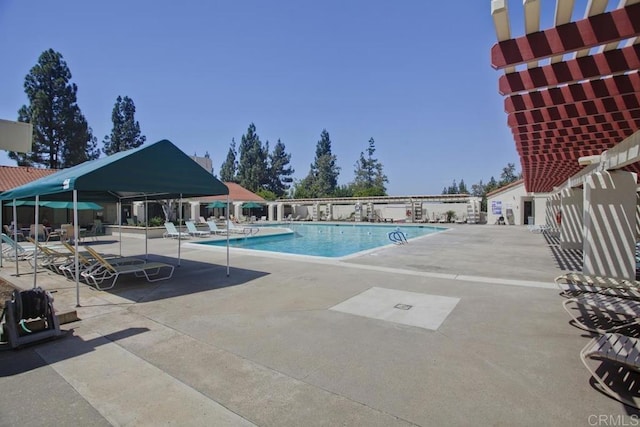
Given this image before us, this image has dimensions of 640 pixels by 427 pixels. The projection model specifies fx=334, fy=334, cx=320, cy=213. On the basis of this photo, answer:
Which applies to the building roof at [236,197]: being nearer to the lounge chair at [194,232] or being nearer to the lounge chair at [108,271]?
the lounge chair at [194,232]

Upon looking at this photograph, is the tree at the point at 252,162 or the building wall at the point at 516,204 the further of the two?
the tree at the point at 252,162

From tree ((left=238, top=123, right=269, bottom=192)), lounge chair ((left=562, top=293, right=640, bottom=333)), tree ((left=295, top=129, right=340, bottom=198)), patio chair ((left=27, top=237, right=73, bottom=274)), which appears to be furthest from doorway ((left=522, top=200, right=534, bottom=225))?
tree ((left=238, top=123, right=269, bottom=192))

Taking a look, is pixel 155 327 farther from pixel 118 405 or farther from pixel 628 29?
pixel 628 29

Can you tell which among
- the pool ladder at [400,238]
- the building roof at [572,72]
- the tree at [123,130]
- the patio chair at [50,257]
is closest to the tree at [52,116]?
the tree at [123,130]

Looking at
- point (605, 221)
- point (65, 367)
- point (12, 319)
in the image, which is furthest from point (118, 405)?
point (605, 221)

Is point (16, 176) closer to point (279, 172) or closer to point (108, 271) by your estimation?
point (108, 271)

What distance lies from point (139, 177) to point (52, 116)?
34.3 meters

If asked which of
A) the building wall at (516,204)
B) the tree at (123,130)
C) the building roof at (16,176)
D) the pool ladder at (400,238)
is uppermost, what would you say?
the tree at (123,130)

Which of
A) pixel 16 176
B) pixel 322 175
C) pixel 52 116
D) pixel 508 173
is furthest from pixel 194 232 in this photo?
pixel 508 173

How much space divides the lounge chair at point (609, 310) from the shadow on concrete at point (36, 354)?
583 cm

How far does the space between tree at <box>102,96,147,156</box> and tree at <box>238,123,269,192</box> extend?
62.4 ft

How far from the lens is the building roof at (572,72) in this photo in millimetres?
2873

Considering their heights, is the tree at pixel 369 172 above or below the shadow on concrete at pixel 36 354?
above

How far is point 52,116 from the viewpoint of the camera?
3159 centimetres
